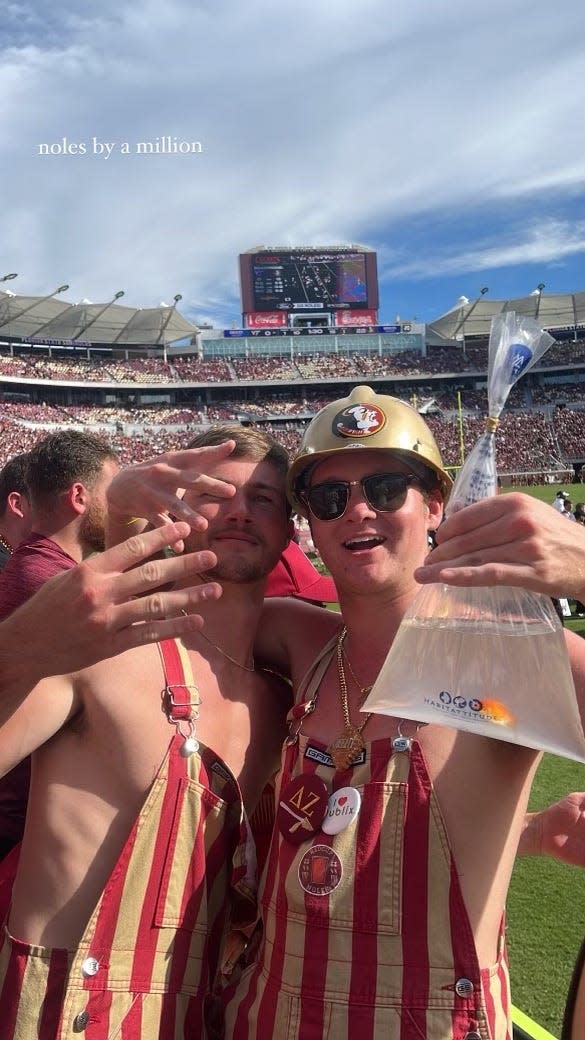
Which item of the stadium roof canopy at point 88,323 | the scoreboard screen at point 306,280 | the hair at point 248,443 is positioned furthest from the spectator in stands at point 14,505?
the scoreboard screen at point 306,280

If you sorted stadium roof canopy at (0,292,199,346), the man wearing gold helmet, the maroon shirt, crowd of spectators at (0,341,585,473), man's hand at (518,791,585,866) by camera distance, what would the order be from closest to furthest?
the man wearing gold helmet → man's hand at (518,791,585,866) → the maroon shirt → crowd of spectators at (0,341,585,473) → stadium roof canopy at (0,292,199,346)

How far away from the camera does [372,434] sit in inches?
81.2

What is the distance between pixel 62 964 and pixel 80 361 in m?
63.2

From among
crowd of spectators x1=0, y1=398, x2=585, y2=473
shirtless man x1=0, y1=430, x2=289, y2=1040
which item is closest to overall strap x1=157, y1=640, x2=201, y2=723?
shirtless man x1=0, y1=430, x2=289, y2=1040

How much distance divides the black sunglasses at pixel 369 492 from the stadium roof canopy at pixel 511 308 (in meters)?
64.8

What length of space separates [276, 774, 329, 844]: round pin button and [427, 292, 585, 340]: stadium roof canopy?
6535 cm

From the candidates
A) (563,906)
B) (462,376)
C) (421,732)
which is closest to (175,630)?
(421,732)

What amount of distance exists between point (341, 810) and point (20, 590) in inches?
74.5

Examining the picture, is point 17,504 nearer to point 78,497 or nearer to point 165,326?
point 78,497

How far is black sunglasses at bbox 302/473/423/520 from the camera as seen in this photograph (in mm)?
2090

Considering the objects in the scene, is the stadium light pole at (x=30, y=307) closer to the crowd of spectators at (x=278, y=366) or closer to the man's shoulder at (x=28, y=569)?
the crowd of spectators at (x=278, y=366)

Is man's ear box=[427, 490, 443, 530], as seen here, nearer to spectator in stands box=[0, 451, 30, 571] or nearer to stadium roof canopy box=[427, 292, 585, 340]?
spectator in stands box=[0, 451, 30, 571]

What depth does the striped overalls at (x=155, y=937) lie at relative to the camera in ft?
5.69

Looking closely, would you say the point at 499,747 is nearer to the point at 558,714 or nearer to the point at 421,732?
the point at 421,732
